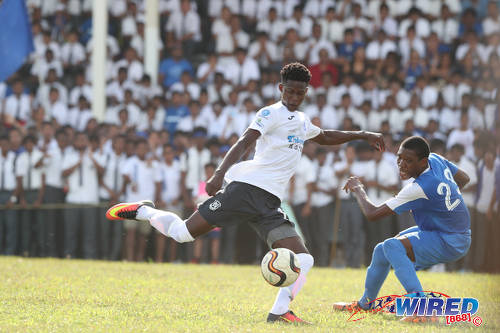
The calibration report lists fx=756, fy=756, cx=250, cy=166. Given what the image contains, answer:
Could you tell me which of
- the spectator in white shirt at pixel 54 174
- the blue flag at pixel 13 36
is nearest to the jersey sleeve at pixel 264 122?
the spectator in white shirt at pixel 54 174

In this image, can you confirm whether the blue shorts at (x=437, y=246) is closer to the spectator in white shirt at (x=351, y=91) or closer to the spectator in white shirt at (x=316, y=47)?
the spectator in white shirt at (x=351, y=91)

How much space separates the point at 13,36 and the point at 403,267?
11.5 m

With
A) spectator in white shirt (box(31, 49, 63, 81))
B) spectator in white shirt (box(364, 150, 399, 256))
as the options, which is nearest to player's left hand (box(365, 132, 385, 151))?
spectator in white shirt (box(364, 150, 399, 256))

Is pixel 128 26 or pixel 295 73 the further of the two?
pixel 128 26

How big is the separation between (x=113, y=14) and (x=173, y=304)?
1329 centimetres

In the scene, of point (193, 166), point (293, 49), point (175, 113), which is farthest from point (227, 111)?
point (293, 49)

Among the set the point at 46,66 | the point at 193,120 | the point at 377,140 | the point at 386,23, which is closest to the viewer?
the point at 377,140

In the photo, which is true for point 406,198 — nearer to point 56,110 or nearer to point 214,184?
point 214,184

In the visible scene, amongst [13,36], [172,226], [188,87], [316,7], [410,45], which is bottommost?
[172,226]

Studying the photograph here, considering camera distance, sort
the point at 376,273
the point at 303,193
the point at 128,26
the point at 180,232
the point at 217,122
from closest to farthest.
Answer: the point at 180,232
the point at 376,273
the point at 303,193
the point at 217,122
the point at 128,26

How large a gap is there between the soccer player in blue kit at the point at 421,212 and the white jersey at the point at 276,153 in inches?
22.9

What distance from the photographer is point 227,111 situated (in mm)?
15625

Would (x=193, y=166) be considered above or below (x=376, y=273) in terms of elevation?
above

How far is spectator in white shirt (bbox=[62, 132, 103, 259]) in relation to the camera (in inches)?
555
